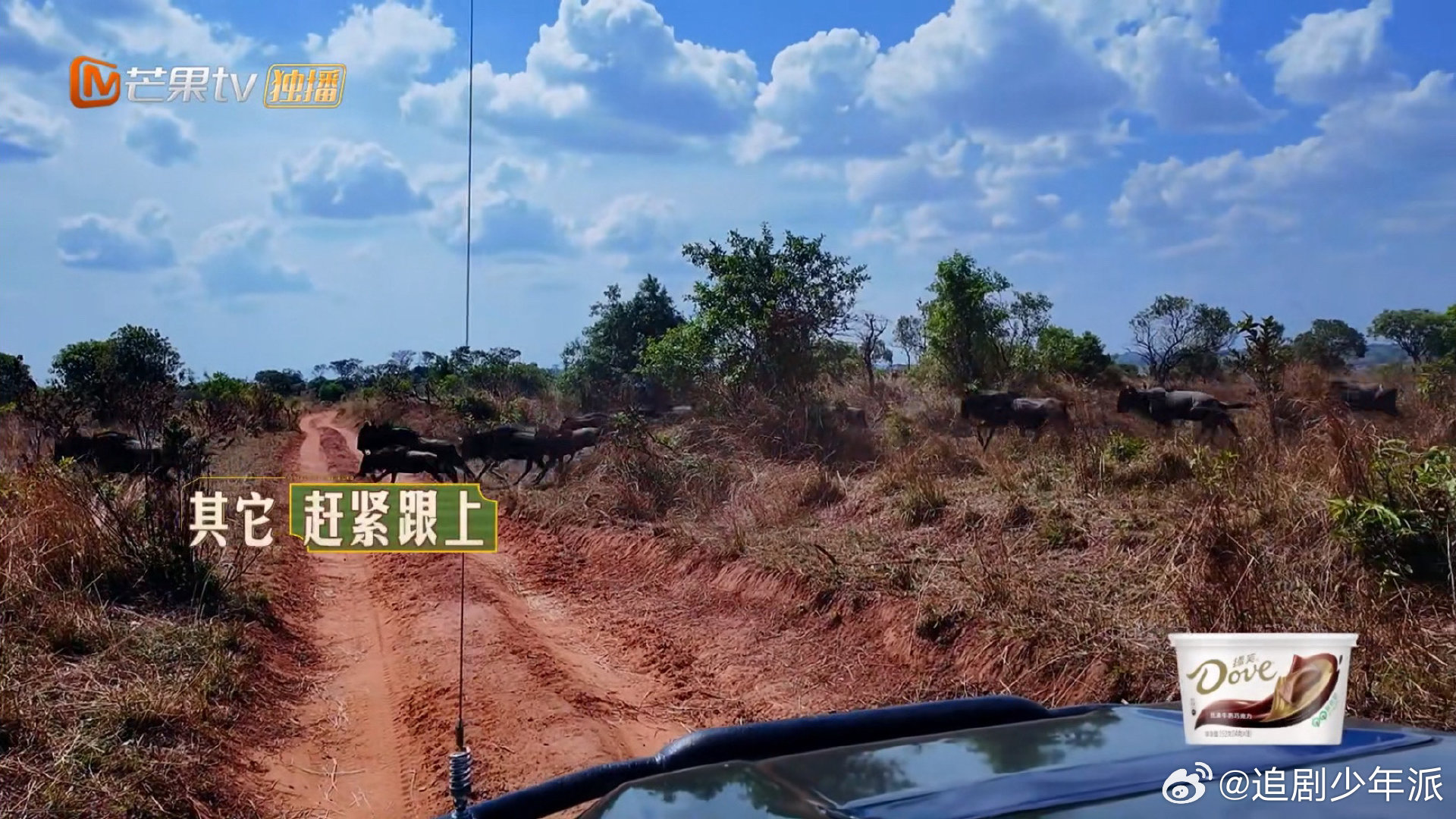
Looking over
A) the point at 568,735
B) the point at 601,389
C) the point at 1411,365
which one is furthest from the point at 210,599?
the point at 1411,365

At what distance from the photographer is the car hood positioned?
1649mm

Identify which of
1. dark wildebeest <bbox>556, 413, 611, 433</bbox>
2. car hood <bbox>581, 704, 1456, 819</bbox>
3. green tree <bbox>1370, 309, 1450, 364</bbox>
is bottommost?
car hood <bbox>581, 704, 1456, 819</bbox>

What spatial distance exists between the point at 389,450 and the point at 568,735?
6.08m

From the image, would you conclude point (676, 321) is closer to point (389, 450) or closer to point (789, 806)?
point (389, 450)

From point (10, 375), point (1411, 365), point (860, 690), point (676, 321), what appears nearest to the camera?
point (860, 690)

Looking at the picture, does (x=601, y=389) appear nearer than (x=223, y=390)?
No

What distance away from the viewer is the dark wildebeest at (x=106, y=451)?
27.7ft

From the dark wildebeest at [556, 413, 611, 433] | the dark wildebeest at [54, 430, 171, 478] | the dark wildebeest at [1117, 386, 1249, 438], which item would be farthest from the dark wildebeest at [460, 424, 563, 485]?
the dark wildebeest at [1117, 386, 1249, 438]

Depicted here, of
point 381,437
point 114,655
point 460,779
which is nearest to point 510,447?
point 381,437

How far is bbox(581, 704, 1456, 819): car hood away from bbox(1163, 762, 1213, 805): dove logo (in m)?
0.01

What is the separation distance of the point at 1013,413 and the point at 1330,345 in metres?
5.75

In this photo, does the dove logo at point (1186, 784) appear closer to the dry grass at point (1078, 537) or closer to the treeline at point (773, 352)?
the dry grass at point (1078, 537)

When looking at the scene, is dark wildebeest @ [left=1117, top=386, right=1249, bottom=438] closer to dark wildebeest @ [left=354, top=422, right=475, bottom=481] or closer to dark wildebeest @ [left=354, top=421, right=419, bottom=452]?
dark wildebeest @ [left=354, top=422, right=475, bottom=481]

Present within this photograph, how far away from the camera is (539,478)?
13.3 meters
